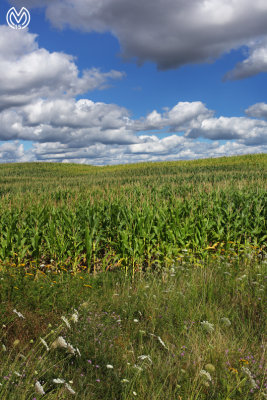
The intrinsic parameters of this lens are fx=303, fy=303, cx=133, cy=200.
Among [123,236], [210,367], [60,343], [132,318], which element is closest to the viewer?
[60,343]

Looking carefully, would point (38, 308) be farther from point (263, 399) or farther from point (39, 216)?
point (39, 216)

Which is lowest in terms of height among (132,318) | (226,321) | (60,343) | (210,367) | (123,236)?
(132,318)

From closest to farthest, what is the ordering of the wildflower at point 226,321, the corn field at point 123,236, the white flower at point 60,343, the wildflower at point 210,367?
the white flower at point 60,343
the wildflower at point 210,367
the wildflower at point 226,321
the corn field at point 123,236

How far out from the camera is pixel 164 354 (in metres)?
3.81

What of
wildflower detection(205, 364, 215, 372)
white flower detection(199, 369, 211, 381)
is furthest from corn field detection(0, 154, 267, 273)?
white flower detection(199, 369, 211, 381)

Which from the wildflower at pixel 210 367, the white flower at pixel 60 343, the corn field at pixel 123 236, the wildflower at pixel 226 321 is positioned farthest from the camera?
the corn field at pixel 123 236

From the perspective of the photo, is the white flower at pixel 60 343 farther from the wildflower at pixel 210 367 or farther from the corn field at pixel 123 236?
the corn field at pixel 123 236

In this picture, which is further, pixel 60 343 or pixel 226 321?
pixel 226 321

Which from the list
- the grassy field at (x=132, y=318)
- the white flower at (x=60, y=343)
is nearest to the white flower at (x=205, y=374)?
the grassy field at (x=132, y=318)

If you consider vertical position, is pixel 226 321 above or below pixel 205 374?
below

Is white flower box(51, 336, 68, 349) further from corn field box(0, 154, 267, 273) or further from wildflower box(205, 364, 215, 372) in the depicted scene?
corn field box(0, 154, 267, 273)

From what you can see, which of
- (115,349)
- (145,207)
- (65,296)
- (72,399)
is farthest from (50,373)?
(145,207)

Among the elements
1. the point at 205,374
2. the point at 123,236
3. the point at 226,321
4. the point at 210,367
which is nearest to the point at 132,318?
the point at 226,321

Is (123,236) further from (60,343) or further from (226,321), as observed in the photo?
(60,343)
